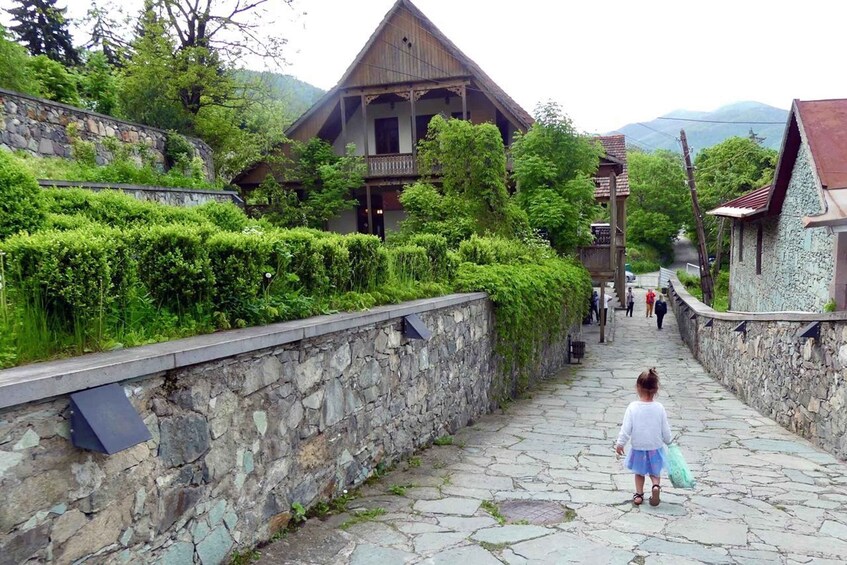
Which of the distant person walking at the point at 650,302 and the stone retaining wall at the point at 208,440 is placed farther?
the distant person walking at the point at 650,302

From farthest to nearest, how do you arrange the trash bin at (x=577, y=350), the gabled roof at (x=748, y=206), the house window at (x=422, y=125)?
the house window at (x=422, y=125) → the trash bin at (x=577, y=350) → the gabled roof at (x=748, y=206)

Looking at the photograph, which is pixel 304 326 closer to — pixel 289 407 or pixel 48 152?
pixel 289 407

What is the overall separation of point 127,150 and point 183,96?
17.4 feet

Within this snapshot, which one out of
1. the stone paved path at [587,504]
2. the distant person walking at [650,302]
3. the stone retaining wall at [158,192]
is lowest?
the distant person walking at [650,302]

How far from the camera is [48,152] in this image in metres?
10.3

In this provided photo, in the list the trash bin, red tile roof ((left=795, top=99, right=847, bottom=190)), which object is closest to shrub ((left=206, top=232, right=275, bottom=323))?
red tile roof ((left=795, top=99, right=847, bottom=190))

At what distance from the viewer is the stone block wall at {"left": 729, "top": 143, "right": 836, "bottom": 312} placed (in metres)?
11.1

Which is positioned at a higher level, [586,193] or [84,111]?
[84,111]

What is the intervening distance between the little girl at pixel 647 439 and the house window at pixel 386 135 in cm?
1888

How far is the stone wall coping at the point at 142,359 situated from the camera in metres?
2.51

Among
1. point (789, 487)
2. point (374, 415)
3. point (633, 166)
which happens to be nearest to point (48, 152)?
point (374, 415)

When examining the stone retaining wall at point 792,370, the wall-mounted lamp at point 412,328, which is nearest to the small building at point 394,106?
the stone retaining wall at point 792,370

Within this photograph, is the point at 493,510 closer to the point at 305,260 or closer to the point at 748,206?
the point at 305,260

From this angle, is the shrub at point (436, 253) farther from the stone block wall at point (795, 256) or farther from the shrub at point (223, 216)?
the stone block wall at point (795, 256)
